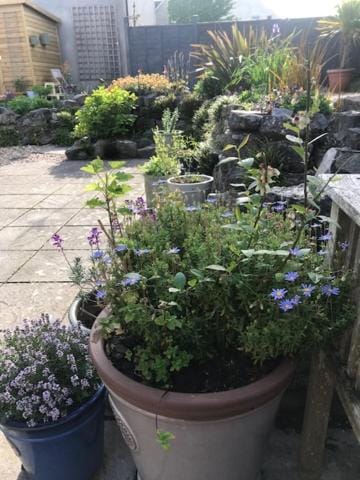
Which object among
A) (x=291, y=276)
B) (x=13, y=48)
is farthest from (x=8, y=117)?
(x=291, y=276)

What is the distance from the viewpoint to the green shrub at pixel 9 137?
9.66m

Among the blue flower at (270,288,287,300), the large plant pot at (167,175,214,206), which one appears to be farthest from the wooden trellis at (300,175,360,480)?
the large plant pot at (167,175,214,206)

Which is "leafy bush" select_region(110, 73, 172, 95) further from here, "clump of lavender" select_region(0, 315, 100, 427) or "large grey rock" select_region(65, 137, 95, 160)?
"clump of lavender" select_region(0, 315, 100, 427)

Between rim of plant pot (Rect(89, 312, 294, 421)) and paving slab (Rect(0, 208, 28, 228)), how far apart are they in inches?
142

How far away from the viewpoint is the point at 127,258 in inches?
57.4

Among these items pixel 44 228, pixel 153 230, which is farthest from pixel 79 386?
pixel 44 228

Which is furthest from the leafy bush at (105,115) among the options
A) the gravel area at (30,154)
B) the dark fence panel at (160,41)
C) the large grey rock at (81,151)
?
the dark fence panel at (160,41)

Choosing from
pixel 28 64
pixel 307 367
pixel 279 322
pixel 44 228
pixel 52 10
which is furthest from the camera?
pixel 52 10

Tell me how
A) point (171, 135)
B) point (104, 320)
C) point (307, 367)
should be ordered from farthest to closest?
point (171, 135) < point (307, 367) < point (104, 320)

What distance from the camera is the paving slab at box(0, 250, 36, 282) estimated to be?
3.28m

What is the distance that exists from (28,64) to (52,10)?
2.94 metres

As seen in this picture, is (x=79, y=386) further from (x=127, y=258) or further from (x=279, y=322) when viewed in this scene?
(x=279, y=322)

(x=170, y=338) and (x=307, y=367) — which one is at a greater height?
(x=170, y=338)

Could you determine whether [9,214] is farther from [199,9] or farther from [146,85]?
[199,9]
